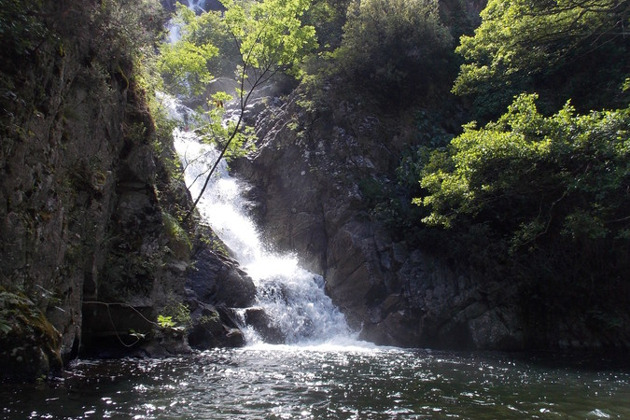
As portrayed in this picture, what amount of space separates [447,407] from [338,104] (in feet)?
62.1

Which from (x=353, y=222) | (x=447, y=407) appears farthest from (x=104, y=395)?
(x=353, y=222)

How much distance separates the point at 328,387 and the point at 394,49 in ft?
67.8

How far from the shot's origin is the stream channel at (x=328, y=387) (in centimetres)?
621

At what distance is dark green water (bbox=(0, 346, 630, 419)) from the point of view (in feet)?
20.2

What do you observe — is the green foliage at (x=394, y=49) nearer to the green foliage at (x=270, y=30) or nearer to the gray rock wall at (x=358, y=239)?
the gray rock wall at (x=358, y=239)

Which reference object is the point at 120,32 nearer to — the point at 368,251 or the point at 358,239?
the point at 358,239

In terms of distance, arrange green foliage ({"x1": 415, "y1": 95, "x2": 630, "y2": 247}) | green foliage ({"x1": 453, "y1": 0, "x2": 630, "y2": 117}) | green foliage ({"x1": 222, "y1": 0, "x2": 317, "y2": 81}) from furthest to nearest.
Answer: green foliage ({"x1": 222, "y1": 0, "x2": 317, "y2": 81})
green foliage ({"x1": 453, "y1": 0, "x2": 630, "y2": 117})
green foliage ({"x1": 415, "y1": 95, "x2": 630, "y2": 247})

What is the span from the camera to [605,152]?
12133 mm

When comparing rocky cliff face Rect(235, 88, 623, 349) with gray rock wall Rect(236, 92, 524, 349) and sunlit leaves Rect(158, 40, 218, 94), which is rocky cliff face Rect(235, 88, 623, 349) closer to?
gray rock wall Rect(236, 92, 524, 349)

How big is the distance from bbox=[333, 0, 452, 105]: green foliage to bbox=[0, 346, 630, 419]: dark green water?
1644 cm

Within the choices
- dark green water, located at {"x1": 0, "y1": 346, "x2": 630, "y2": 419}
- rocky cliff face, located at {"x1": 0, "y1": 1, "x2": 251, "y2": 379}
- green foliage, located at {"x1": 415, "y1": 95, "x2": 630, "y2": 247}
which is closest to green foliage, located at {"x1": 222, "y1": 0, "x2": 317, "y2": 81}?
rocky cliff face, located at {"x1": 0, "y1": 1, "x2": 251, "y2": 379}

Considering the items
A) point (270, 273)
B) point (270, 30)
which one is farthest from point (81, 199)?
point (270, 273)

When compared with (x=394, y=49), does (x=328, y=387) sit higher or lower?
lower

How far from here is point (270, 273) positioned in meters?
19.2
